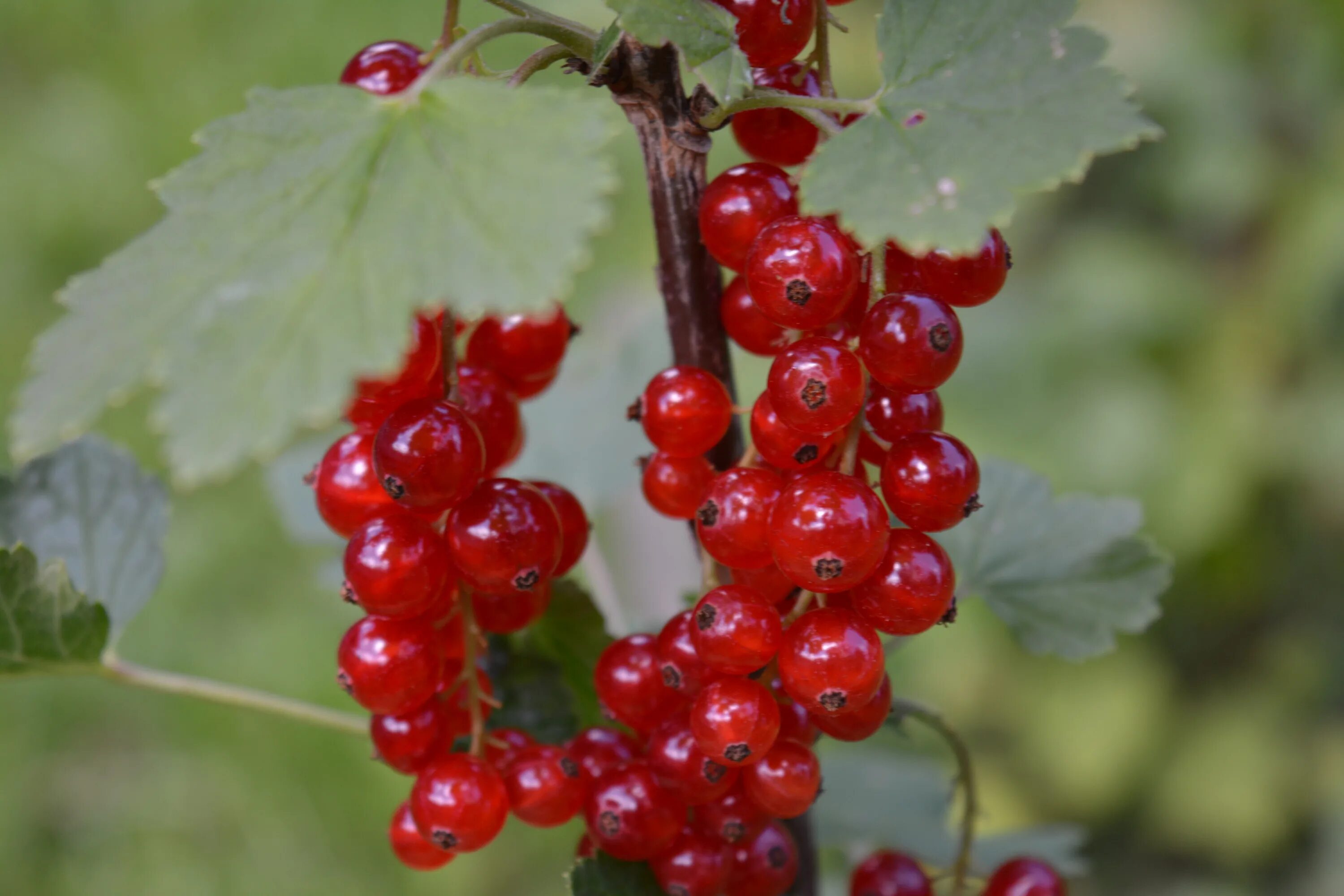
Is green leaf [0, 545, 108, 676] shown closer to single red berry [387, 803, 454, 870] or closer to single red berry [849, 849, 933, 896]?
single red berry [387, 803, 454, 870]

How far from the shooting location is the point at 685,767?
1.86 feet

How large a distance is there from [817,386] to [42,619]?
0.51 meters

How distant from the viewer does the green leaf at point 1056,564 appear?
2.56 feet

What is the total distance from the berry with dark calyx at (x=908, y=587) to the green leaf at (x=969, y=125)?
15cm

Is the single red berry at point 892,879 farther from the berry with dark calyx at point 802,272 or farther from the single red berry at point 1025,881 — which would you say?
the berry with dark calyx at point 802,272

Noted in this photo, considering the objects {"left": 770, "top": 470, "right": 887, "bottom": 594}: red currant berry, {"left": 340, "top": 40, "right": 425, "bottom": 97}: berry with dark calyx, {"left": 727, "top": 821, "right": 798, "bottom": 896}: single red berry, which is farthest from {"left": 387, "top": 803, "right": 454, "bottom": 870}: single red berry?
{"left": 340, "top": 40, "right": 425, "bottom": 97}: berry with dark calyx

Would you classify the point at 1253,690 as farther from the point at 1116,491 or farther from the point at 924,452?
the point at 924,452

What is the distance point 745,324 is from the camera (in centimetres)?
58

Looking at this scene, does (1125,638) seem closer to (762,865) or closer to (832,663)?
(762,865)

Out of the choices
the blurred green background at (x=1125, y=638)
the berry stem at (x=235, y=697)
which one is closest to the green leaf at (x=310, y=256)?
the berry stem at (x=235, y=697)

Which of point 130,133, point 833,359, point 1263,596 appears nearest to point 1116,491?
point 1263,596

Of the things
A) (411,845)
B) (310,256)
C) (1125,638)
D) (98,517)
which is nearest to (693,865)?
(411,845)

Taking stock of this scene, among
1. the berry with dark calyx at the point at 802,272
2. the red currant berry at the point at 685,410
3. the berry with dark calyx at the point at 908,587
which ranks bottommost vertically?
the berry with dark calyx at the point at 908,587

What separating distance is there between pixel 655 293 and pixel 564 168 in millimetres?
A: 1441
